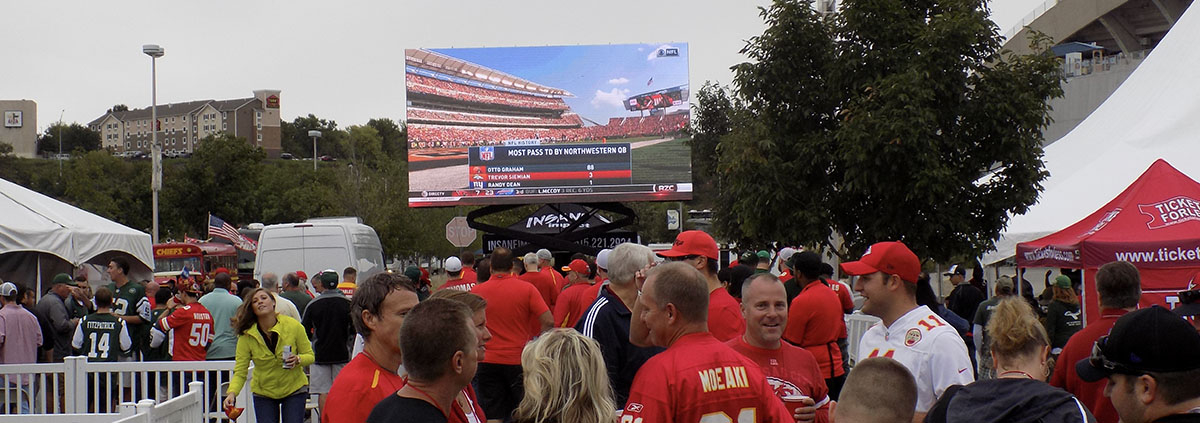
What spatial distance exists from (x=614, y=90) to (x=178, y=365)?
17.4 metres

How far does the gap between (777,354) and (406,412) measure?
2.22 meters

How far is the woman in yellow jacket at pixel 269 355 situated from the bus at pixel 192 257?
77.8 feet

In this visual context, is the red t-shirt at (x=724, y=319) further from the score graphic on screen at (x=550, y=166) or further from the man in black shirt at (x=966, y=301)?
the score graphic on screen at (x=550, y=166)

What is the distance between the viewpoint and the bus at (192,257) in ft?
116

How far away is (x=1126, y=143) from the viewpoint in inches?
582

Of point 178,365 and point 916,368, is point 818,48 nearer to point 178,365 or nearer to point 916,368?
point 178,365

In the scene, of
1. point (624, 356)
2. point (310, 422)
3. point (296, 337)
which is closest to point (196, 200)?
point (310, 422)

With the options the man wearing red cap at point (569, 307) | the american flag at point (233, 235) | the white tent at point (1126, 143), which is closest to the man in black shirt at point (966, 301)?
the white tent at point (1126, 143)

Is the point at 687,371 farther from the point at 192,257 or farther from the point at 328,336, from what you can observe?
the point at 192,257

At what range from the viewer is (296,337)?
29.1 feet

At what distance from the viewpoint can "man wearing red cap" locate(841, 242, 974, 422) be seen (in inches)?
178

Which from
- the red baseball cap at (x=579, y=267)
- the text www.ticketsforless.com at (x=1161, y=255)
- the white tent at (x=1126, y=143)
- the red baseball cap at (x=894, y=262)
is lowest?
the red baseball cap at (x=579, y=267)

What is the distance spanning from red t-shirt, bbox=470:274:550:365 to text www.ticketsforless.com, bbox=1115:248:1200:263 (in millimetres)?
5642

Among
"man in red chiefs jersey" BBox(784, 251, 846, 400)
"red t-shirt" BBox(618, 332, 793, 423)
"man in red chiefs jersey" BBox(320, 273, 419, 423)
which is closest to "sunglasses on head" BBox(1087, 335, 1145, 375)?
"red t-shirt" BBox(618, 332, 793, 423)
